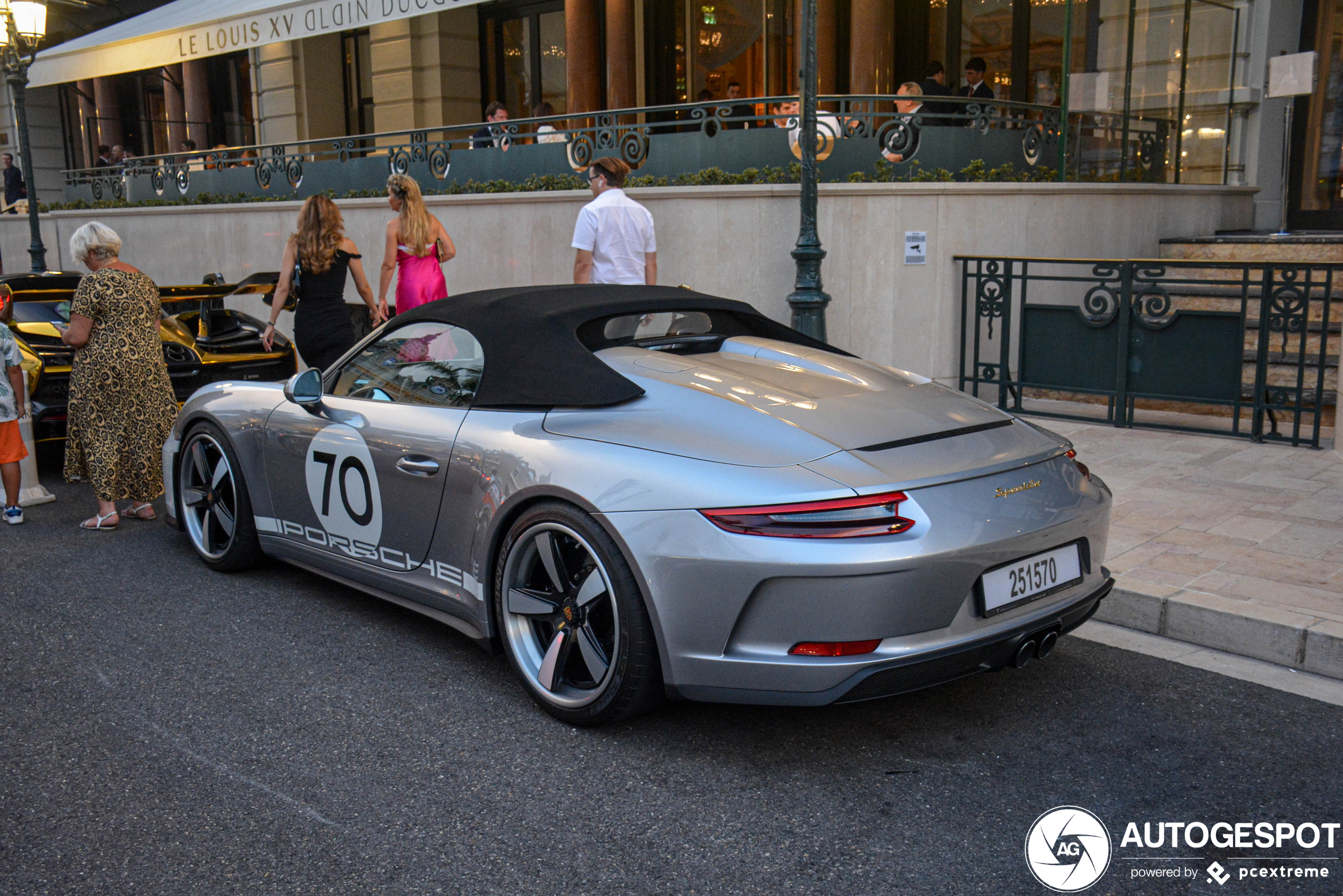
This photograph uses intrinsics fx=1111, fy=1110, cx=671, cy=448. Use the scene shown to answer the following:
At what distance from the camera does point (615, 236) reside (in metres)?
7.75

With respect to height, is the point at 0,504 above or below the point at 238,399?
below

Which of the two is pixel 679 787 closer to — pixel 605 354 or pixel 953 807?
pixel 953 807

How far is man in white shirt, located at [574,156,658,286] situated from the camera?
304 inches

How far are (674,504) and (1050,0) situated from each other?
14.0 metres

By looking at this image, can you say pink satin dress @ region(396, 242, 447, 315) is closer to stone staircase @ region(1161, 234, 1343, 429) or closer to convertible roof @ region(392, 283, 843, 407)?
convertible roof @ region(392, 283, 843, 407)

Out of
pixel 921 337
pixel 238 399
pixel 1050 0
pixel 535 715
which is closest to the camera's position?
pixel 535 715

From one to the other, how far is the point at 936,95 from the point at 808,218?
3.23 m

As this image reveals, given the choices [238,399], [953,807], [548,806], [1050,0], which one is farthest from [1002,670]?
[1050,0]

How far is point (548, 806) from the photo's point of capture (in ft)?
10.2

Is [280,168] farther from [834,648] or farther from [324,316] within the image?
[834,648]

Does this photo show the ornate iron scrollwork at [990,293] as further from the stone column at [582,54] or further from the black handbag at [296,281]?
the stone column at [582,54]

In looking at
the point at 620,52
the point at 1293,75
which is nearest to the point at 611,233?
the point at 1293,75

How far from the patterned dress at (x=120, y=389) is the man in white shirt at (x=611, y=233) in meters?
2.78

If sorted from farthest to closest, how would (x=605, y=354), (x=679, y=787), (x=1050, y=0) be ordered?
(x=1050, y=0)
(x=605, y=354)
(x=679, y=787)
